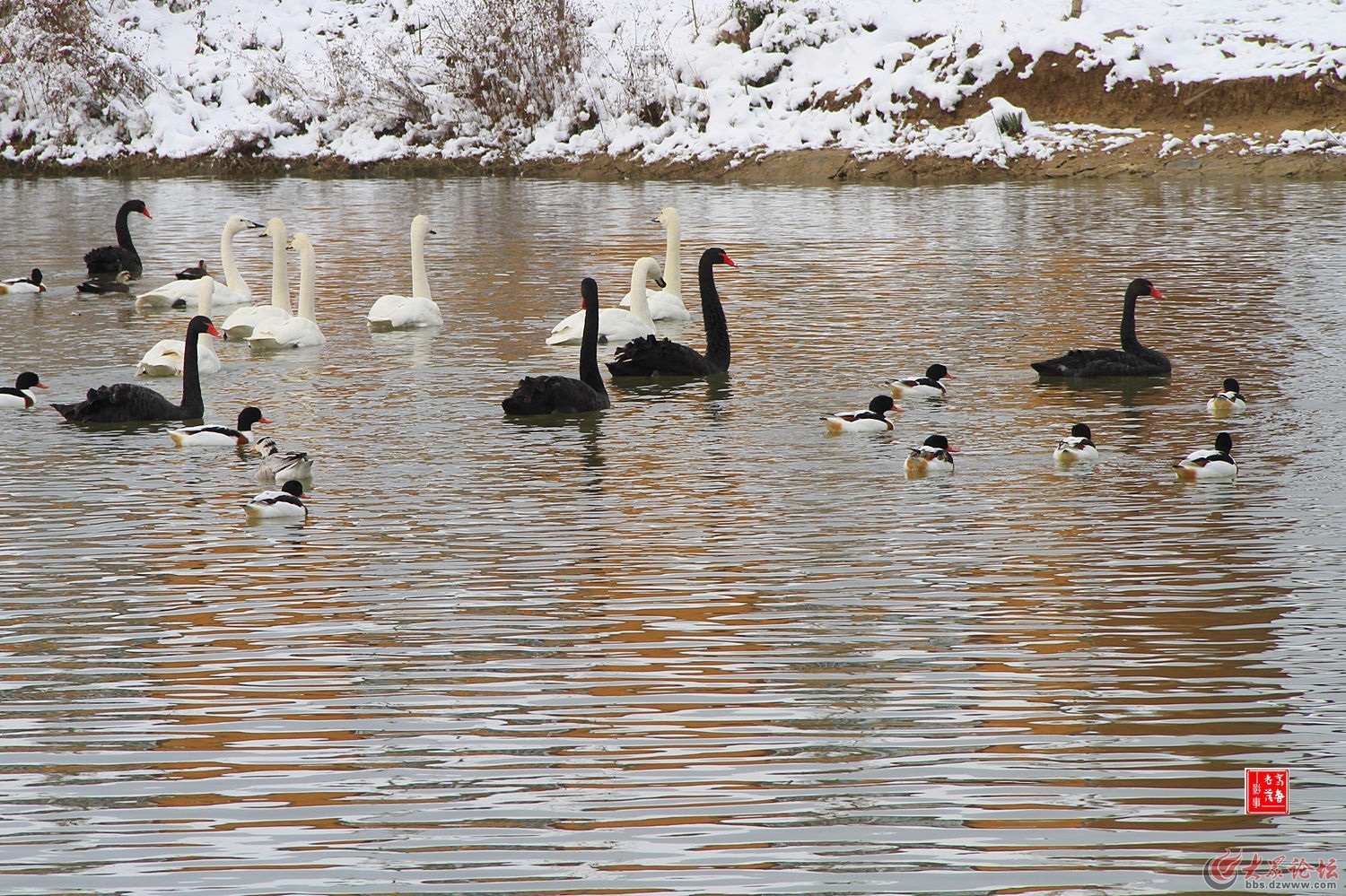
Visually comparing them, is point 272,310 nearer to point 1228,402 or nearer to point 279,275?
point 279,275

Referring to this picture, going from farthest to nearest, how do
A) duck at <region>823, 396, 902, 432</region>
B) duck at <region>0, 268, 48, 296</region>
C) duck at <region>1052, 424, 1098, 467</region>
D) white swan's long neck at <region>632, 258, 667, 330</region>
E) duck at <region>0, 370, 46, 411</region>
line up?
1. duck at <region>0, 268, 48, 296</region>
2. white swan's long neck at <region>632, 258, 667, 330</region>
3. duck at <region>0, 370, 46, 411</region>
4. duck at <region>823, 396, 902, 432</region>
5. duck at <region>1052, 424, 1098, 467</region>

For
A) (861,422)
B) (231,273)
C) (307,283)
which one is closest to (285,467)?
(861,422)

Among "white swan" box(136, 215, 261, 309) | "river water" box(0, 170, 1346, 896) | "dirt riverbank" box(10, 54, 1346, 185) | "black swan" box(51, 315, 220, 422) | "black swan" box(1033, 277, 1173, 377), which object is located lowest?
"river water" box(0, 170, 1346, 896)

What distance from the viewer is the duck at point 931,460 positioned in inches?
444

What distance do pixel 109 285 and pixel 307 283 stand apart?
6.42 meters

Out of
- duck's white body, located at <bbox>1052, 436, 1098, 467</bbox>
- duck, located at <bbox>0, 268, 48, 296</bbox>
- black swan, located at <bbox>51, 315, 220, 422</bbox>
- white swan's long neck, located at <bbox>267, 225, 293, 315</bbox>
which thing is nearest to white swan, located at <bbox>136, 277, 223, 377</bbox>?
black swan, located at <bbox>51, 315, 220, 422</bbox>

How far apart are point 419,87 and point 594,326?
3563 centimetres

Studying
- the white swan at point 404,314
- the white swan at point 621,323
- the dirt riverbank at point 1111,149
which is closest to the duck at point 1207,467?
the white swan at point 621,323

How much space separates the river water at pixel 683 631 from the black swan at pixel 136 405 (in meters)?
0.18

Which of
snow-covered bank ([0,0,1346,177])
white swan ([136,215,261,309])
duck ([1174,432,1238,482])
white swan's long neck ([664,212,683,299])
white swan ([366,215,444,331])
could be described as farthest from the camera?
snow-covered bank ([0,0,1346,177])

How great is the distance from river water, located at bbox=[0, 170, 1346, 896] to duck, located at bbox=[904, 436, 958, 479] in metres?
0.13

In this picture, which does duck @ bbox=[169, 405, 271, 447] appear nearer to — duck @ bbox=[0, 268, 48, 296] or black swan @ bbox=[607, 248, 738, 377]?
black swan @ bbox=[607, 248, 738, 377]

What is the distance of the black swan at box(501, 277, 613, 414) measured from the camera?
1388cm

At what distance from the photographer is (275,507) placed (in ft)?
33.3
